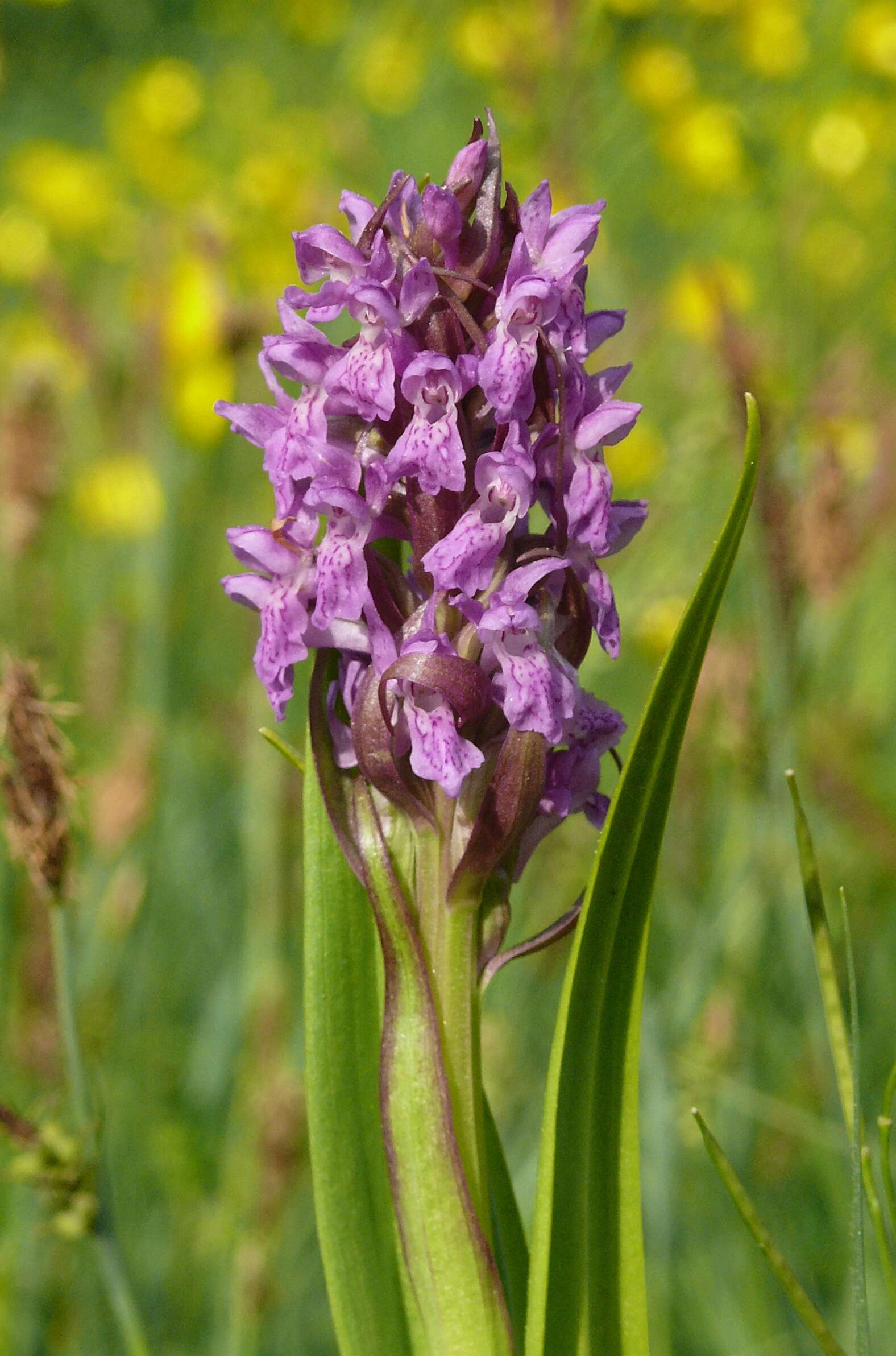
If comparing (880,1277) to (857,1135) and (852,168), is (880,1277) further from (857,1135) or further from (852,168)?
(852,168)

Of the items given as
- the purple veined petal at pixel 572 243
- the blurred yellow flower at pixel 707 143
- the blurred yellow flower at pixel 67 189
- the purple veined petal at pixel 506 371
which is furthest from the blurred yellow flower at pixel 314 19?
the purple veined petal at pixel 506 371

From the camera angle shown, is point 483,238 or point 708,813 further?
point 708,813

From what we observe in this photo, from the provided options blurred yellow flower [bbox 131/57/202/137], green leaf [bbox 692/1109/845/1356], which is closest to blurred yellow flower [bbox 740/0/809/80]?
blurred yellow flower [bbox 131/57/202/137]

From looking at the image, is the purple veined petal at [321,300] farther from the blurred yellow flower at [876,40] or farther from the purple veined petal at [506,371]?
the blurred yellow flower at [876,40]

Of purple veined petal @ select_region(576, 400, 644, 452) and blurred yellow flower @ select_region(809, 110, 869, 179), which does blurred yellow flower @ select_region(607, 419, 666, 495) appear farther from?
purple veined petal @ select_region(576, 400, 644, 452)

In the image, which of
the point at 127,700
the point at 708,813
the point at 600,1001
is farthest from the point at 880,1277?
the point at 127,700

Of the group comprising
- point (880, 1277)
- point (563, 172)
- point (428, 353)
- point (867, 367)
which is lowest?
point (880, 1277)

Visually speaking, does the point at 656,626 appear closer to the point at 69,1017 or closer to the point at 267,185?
the point at 69,1017
